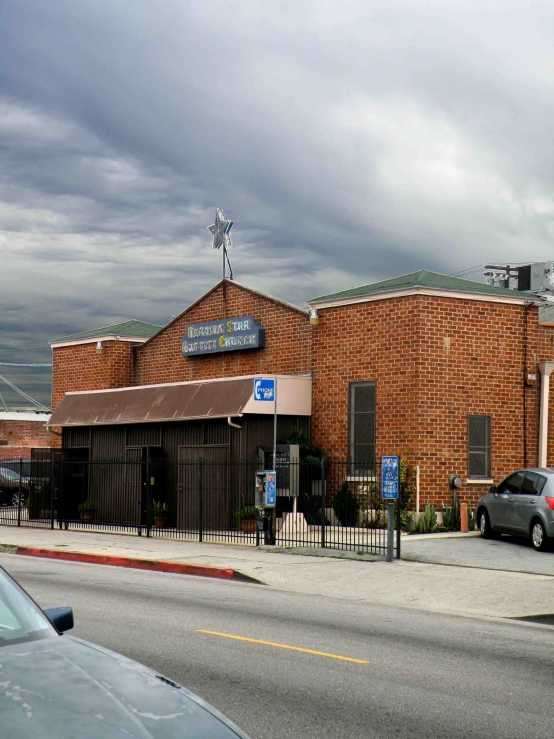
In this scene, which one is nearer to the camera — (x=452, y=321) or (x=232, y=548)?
(x=232, y=548)

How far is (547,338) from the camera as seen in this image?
1029 inches

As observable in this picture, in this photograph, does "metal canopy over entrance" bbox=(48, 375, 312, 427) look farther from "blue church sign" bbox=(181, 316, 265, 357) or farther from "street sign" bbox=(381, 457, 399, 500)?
"street sign" bbox=(381, 457, 399, 500)

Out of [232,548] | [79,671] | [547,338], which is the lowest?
[232,548]

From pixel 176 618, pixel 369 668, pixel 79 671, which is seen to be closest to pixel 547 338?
pixel 176 618

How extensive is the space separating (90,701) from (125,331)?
29.9 metres

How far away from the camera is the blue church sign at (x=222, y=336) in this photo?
93.0ft

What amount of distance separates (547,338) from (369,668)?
60.8 feet

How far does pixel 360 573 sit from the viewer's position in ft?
56.2

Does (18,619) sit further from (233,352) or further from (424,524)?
(233,352)

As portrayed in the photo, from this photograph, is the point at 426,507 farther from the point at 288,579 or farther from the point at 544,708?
the point at 544,708

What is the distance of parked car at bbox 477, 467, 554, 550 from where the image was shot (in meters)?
19.3

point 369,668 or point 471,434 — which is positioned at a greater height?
point 471,434

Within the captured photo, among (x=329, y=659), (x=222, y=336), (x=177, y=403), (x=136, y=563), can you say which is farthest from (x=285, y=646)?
(x=222, y=336)

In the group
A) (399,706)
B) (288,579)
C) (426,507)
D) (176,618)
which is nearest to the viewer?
(399,706)
